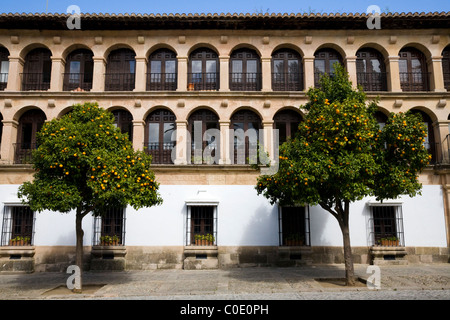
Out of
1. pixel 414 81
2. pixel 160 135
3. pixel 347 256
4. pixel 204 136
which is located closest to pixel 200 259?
pixel 204 136

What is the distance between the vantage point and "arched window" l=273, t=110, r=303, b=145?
57.1 ft

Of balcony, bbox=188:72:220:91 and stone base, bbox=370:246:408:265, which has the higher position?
balcony, bbox=188:72:220:91

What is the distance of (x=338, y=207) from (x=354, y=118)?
121 inches

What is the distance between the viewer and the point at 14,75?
17.3 m

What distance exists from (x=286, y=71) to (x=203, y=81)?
13.3 feet

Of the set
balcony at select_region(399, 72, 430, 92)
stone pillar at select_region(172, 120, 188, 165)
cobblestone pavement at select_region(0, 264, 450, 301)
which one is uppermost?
balcony at select_region(399, 72, 430, 92)

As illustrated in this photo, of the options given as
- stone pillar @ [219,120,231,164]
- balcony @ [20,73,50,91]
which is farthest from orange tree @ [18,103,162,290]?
balcony @ [20,73,50,91]

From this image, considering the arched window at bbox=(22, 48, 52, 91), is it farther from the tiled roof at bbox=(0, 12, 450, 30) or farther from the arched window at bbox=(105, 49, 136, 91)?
the arched window at bbox=(105, 49, 136, 91)

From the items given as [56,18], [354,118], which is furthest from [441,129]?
[56,18]

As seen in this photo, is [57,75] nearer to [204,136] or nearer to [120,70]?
[120,70]

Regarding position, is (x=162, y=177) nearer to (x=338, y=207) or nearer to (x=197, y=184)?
(x=197, y=184)

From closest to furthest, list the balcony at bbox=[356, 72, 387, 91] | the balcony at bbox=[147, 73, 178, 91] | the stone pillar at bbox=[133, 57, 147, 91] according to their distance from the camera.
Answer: the stone pillar at bbox=[133, 57, 147, 91] → the balcony at bbox=[356, 72, 387, 91] → the balcony at bbox=[147, 73, 178, 91]

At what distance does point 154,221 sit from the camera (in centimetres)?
1591

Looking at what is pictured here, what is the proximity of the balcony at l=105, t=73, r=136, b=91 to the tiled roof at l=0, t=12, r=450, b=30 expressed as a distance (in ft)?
7.14
